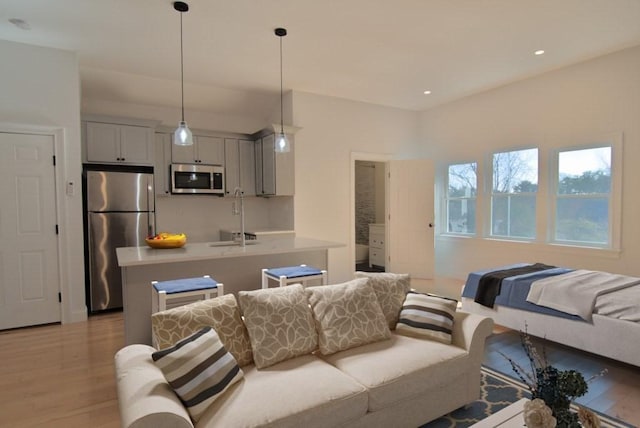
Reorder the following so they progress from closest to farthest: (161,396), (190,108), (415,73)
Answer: (161,396) → (415,73) → (190,108)

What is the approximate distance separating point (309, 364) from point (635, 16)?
421cm

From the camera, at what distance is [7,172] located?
3.68 meters

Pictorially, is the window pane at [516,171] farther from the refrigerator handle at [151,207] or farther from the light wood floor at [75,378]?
the refrigerator handle at [151,207]

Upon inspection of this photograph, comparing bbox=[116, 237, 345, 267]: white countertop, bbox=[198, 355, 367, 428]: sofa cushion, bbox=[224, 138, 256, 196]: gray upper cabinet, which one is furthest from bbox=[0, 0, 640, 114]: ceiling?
bbox=[198, 355, 367, 428]: sofa cushion

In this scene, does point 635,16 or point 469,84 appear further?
point 469,84

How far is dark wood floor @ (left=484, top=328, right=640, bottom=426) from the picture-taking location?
222 centimetres

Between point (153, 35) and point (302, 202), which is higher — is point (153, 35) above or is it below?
above

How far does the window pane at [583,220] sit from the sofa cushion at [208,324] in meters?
4.47

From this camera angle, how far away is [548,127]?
15.3ft

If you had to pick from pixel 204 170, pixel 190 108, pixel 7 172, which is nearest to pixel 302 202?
pixel 204 170

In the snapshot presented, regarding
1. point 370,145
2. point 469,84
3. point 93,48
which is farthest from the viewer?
point 370,145

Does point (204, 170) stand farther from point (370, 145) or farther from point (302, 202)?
point (370, 145)

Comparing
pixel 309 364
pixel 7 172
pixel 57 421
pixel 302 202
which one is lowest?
pixel 57 421

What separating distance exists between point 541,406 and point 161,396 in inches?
56.2
